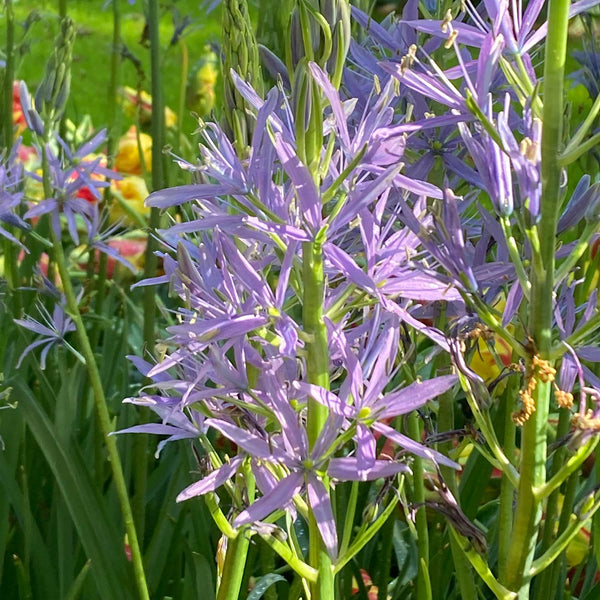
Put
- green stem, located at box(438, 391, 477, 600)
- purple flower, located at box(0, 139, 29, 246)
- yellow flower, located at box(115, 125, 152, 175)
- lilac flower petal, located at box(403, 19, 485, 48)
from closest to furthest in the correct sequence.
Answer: lilac flower petal, located at box(403, 19, 485, 48)
green stem, located at box(438, 391, 477, 600)
purple flower, located at box(0, 139, 29, 246)
yellow flower, located at box(115, 125, 152, 175)

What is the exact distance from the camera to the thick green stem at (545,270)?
66 cm

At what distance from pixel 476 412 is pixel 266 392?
0.53 feet

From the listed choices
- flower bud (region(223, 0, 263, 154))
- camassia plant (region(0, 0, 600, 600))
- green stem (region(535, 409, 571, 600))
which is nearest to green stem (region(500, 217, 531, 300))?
camassia plant (region(0, 0, 600, 600))

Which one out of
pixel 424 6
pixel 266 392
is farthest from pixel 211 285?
pixel 424 6

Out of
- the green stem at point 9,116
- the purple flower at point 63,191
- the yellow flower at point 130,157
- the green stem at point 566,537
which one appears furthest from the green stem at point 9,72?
the yellow flower at point 130,157

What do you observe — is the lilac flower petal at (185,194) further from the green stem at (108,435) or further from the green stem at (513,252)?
the green stem at (108,435)

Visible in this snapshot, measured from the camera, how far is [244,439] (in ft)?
2.40

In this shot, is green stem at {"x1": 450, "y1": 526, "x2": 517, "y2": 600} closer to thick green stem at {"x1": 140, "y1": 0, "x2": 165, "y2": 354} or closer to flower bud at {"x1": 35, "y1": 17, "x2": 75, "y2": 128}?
thick green stem at {"x1": 140, "y1": 0, "x2": 165, "y2": 354}

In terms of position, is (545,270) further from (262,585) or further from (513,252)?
(262,585)

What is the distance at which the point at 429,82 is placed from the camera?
0.74 metres

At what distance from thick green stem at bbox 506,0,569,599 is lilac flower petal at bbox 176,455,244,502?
8.7 inches

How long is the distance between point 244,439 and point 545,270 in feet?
0.82

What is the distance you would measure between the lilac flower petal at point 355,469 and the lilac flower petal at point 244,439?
0.05 m

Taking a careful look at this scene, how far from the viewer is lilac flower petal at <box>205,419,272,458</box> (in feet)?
2.39
